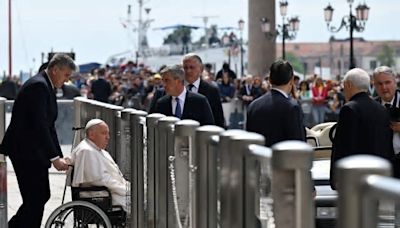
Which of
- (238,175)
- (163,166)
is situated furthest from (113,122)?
(238,175)

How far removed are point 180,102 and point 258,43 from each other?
156 feet

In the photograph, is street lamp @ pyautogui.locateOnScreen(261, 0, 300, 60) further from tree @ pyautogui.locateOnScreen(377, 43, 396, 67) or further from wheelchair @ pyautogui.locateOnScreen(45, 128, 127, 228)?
tree @ pyautogui.locateOnScreen(377, 43, 396, 67)

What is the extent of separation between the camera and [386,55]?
152m

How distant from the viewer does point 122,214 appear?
11.4m

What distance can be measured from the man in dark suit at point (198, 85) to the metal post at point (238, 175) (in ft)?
23.0

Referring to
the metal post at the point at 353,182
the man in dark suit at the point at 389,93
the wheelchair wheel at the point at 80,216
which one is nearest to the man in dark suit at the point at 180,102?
the wheelchair wheel at the point at 80,216

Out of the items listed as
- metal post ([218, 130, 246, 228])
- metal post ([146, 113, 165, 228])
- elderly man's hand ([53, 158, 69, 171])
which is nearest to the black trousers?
elderly man's hand ([53, 158, 69, 171])

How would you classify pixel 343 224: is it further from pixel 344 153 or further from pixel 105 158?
pixel 105 158

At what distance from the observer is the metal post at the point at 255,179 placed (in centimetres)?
536

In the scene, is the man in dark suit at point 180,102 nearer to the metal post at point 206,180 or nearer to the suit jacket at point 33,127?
the suit jacket at point 33,127

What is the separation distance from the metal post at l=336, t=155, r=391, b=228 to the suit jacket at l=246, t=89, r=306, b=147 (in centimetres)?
561

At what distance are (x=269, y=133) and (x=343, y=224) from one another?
566cm

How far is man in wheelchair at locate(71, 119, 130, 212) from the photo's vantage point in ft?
37.1

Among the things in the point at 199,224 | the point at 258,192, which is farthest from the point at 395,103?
the point at 258,192
